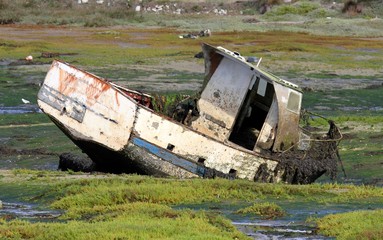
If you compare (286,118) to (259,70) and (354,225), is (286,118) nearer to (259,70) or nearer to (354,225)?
(259,70)

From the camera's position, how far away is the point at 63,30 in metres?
71.2

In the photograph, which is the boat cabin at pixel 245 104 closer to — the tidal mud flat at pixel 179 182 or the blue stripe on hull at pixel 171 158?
the blue stripe on hull at pixel 171 158

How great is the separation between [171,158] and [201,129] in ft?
6.29

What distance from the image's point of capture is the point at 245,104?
22.2 metres

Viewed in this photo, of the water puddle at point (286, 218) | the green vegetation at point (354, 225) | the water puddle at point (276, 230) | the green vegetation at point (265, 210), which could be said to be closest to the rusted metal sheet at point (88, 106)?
the water puddle at point (286, 218)

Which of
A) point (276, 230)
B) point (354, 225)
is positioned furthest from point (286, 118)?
point (354, 225)

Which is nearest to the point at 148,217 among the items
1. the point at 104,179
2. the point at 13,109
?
the point at 104,179

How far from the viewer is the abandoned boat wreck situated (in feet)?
65.3

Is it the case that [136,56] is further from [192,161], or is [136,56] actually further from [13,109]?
[192,161]

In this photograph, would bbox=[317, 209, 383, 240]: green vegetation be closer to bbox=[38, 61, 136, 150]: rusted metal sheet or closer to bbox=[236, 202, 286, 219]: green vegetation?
bbox=[236, 202, 286, 219]: green vegetation

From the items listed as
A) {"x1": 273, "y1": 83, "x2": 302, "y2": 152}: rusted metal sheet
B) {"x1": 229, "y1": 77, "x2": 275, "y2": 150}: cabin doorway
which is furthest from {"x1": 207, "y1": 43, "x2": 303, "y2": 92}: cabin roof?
{"x1": 229, "y1": 77, "x2": 275, "y2": 150}: cabin doorway

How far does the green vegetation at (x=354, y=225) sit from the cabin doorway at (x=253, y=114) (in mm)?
8302

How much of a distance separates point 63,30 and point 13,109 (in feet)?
128

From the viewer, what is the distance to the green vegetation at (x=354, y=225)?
12.5 meters
